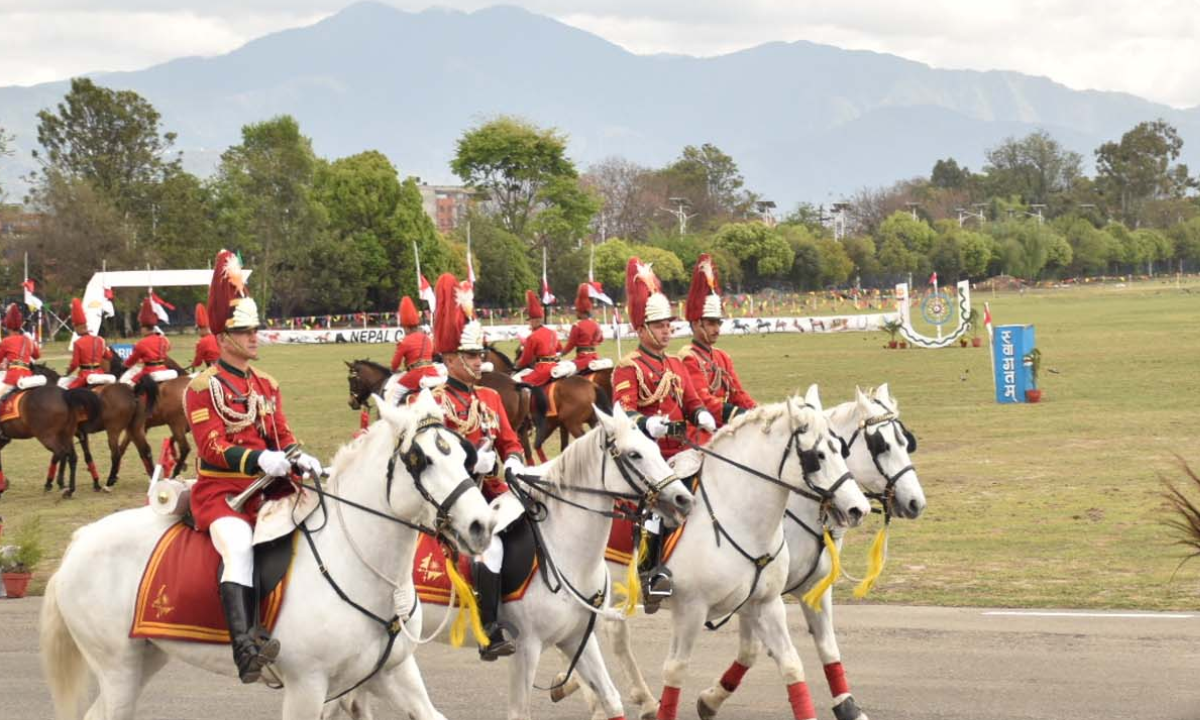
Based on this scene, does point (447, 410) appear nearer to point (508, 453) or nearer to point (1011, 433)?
point (508, 453)

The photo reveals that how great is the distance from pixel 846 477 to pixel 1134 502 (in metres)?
11.2

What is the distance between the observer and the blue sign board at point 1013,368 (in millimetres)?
32906

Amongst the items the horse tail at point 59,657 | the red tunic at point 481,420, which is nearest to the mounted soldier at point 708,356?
the red tunic at point 481,420

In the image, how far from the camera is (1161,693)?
10.4m

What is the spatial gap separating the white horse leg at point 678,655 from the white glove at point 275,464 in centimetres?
318

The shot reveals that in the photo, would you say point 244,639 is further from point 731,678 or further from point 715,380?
point 715,380

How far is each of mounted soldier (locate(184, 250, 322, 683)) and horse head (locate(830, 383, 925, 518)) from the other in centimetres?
448

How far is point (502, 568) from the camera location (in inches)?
360

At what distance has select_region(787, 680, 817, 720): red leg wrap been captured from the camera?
954 cm

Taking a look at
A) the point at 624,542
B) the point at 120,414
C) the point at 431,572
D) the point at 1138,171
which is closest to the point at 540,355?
the point at 120,414

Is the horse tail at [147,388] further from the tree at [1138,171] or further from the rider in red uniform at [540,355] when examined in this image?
the tree at [1138,171]

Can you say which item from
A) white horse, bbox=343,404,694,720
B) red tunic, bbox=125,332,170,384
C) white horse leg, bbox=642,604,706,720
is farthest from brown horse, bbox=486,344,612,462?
white horse, bbox=343,404,694,720

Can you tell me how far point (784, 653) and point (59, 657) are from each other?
4595mm

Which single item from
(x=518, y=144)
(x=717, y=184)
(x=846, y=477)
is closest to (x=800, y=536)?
(x=846, y=477)
